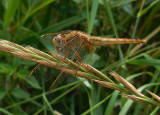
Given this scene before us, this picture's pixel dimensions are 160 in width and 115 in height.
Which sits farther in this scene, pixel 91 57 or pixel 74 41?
pixel 91 57

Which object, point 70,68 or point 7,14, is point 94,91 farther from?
point 7,14

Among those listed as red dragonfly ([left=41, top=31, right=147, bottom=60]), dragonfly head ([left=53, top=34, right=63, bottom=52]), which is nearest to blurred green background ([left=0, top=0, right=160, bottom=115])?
red dragonfly ([left=41, top=31, right=147, bottom=60])

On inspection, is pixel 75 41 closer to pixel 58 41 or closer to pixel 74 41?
pixel 74 41

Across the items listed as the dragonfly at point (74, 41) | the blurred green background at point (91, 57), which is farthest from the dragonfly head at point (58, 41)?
the blurred green background at point (91, 57)

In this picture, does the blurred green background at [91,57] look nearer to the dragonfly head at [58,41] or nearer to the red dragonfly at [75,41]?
the red dragonfly at [75,41]

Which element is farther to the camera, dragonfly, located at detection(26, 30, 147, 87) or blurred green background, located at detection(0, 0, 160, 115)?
blurred green background, located at detection(0, 0, 160, 115)

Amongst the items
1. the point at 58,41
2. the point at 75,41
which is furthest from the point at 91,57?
the point at 58,41

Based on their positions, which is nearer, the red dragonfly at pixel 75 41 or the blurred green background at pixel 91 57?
the red dragonfly at pixel 75 41

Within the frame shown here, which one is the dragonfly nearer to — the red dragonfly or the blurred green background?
the red dragonfly
